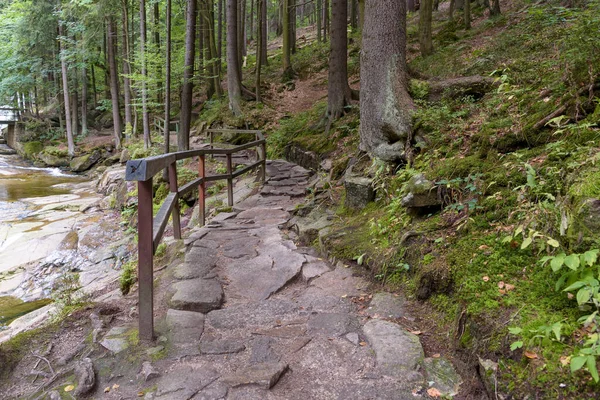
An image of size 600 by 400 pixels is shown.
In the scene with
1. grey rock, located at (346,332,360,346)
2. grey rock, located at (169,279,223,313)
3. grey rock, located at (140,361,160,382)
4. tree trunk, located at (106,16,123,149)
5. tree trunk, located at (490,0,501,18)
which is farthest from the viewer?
tree trunk, located at (106,16,123,149)

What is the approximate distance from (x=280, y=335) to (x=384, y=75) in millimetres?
4307

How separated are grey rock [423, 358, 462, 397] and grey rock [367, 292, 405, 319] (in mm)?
651

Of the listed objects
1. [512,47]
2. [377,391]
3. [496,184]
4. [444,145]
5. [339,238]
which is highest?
[512,47]

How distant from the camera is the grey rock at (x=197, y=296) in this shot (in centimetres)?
356

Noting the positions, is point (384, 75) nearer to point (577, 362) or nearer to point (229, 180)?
point (229, 180)

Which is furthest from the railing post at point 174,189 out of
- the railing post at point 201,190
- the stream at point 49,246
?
the stream at point 49,246

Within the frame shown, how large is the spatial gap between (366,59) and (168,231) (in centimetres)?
546

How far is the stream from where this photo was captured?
700 centimetres

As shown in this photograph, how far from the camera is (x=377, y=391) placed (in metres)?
2.42

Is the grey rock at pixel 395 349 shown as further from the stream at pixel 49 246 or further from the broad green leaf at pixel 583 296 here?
the stream at pixel 49 246

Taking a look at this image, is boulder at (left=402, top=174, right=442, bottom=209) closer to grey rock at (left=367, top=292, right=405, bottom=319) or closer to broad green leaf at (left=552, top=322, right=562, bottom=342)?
grey rock at (left=367, top=292, right=405, bottom=319)

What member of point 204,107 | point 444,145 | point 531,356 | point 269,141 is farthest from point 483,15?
point 531,356

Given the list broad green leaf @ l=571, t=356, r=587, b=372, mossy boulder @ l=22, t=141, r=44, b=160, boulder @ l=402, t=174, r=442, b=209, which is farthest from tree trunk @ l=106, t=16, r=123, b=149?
broad green leaf @ l=571, t=356, r=587, b=372

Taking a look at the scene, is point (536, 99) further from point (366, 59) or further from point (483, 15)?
point (483, 15)
